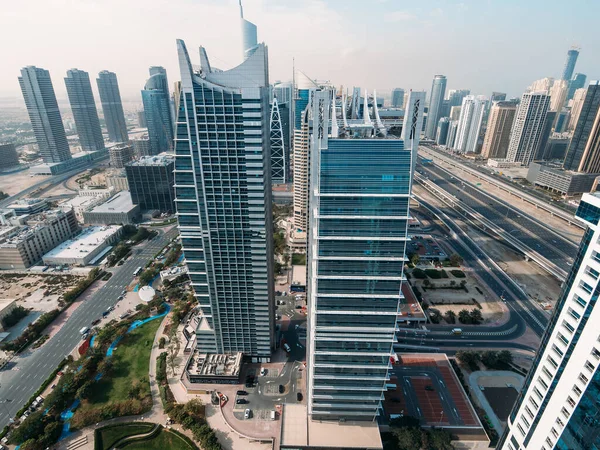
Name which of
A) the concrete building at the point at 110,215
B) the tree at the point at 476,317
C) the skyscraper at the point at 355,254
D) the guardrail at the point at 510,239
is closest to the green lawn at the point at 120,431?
the skyscraper at the point at 355,254

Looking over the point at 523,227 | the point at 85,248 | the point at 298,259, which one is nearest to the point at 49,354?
the point at 85,248

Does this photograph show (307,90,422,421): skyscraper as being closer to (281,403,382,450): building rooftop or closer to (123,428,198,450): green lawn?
(281,403,382,450): building rooftop

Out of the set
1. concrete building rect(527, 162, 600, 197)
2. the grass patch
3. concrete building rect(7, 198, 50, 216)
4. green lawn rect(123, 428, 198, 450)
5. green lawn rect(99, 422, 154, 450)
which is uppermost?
concrete building rect(527, 162, 600, 197)

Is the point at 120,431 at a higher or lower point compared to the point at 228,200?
lower

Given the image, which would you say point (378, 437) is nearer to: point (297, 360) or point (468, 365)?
point (297, 360)

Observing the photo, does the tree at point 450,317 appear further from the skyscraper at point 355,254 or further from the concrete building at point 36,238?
the concrete building at point 36,238

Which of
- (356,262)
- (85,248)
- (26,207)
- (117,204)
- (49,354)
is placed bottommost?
(49,354)

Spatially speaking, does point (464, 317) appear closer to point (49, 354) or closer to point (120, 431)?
point (120, 431)

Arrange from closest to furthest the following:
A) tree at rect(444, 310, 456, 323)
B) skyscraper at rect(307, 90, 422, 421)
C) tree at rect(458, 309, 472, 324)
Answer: skyscraper at rect(307, 90, 422, 421) < tree at rect(458, 309, 472, 324) < tree at rect(444, 310, 456, 323)

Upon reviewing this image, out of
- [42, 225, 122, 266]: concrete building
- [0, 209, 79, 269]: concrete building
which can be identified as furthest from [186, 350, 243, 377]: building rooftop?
[0, 209, 79, 269]: concrete building
